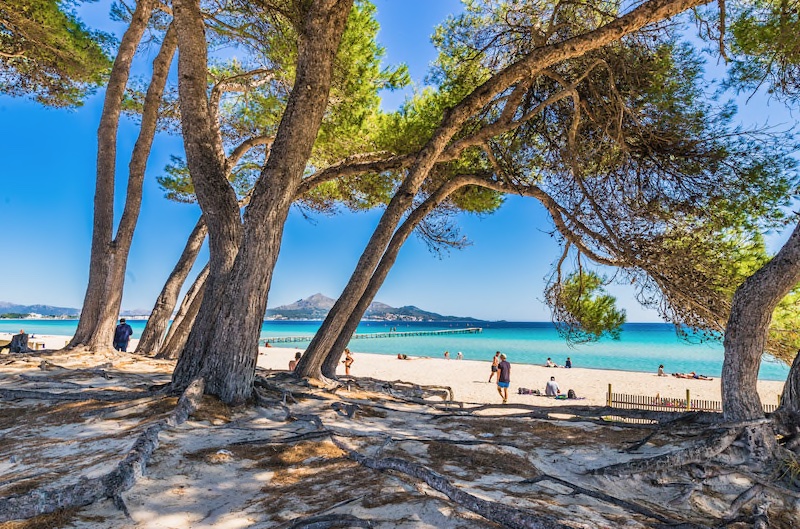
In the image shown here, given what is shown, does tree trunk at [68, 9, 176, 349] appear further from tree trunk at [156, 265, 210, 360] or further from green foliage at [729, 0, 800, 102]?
green foliage at [729, 0, 800, 102]

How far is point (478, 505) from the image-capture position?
6.81 feet

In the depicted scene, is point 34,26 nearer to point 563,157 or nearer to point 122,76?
point 122,76

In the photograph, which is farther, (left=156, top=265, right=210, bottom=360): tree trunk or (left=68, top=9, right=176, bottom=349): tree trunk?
(left=156, top=265, right=210, bottom=360): tree trunk

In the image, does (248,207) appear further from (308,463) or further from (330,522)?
(330,522)

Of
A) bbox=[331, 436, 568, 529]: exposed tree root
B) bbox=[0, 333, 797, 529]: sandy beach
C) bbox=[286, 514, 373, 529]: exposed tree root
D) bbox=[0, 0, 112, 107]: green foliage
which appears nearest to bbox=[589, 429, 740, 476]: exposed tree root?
bbox=[0, 333, 797, 529]: sandy beach

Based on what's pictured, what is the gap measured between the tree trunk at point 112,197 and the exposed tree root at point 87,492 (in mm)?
6169

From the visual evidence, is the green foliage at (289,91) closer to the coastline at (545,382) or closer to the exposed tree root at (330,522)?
the exposed tree root at (330,522)

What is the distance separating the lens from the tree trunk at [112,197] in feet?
26.1

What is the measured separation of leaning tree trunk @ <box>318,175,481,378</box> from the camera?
714 cm

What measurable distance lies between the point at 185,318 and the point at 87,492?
7628mm

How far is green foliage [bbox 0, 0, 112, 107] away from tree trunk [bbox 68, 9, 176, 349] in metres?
1.01

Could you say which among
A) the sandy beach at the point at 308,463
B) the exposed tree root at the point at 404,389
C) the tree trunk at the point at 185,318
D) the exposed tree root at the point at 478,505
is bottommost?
the exposed tree root at the point at 404,389

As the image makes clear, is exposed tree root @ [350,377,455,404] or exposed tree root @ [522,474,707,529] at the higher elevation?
exposed tree root @ [522,474,707,529]

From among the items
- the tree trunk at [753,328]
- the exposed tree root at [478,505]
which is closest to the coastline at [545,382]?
the tree trunk at [753,328]
